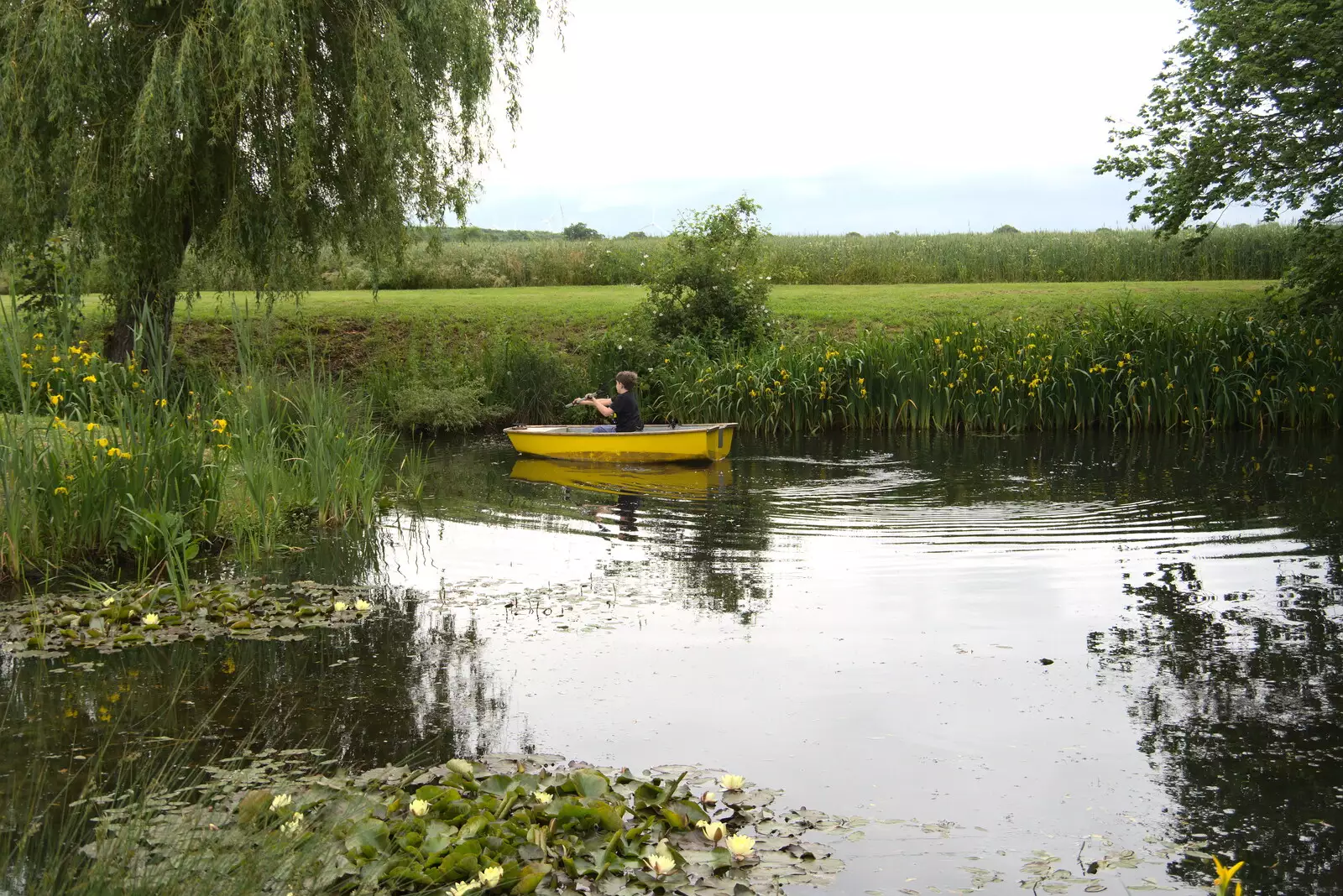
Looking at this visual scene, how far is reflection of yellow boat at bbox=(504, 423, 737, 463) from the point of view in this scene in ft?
52.7

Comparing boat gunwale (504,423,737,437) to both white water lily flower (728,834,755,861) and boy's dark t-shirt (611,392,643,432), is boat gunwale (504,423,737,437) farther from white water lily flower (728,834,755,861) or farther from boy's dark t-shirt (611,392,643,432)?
white water lily flower (728,834,755,861)

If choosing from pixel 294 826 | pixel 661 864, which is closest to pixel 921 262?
pixel 661 864

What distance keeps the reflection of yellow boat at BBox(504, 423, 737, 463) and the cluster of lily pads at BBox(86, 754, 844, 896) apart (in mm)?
10975

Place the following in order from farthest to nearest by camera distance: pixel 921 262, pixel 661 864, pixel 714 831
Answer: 1. pixel 921 262
2. pixel 714 831
3. pixel 661 864

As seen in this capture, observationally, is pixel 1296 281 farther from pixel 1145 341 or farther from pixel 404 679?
pixel 404 679

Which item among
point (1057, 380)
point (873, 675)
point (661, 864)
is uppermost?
point (1057, 380)

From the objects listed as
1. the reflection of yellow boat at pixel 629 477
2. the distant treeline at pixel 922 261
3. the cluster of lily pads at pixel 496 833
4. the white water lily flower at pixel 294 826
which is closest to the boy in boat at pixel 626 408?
the reflection of yellow boat at pixel 629 477

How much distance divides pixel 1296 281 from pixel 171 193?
1782 cm

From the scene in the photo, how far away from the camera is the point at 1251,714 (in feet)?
19.9

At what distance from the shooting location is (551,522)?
12.2m

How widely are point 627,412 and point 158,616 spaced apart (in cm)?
930

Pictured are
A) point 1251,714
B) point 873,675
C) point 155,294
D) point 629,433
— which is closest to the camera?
point 1251,714

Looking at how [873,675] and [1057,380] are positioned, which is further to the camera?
[1057,380]

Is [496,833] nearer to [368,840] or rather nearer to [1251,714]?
[368,840]
